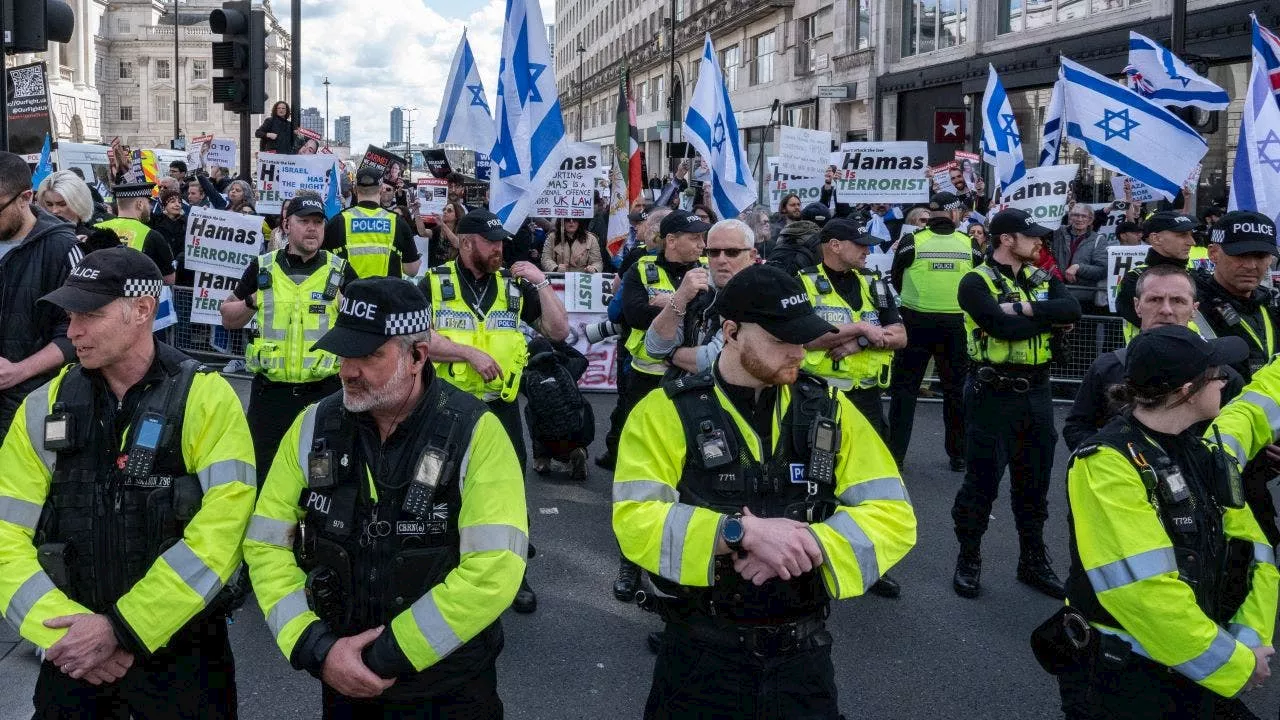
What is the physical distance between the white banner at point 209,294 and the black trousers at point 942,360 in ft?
22.6

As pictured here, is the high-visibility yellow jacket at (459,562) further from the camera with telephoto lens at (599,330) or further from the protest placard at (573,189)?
the protest placard at (573,189)

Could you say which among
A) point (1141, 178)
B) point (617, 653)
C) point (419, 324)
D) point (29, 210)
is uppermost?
point (1141, 178)

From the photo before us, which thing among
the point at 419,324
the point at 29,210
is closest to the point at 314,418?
the point at 419,324

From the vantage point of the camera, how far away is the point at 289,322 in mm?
5977

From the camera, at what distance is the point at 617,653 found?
18.1 feet

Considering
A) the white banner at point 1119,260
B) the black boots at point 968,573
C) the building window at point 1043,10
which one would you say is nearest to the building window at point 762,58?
the building window at point 1043,10

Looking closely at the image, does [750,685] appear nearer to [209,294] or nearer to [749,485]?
[749,485]

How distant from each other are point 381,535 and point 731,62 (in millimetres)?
45953

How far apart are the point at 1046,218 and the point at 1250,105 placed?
4.57 metres

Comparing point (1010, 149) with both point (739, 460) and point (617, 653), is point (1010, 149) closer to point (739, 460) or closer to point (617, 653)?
point (617, 653)

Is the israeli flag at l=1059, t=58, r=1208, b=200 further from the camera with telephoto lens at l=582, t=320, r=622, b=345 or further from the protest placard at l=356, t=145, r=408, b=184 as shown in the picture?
the protest placard at l=356, t=145, r=408, b=184

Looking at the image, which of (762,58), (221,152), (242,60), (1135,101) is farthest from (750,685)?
(762,58)

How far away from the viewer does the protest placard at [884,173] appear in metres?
14.3

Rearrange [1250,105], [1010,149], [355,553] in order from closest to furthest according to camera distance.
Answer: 1. [355,553]
2. [1250,105]
3. [1010,149]
